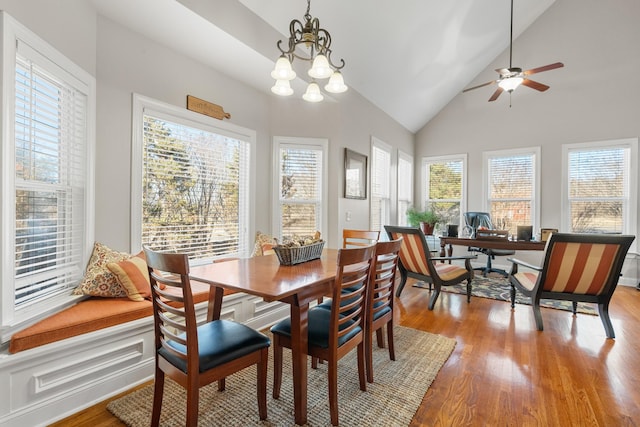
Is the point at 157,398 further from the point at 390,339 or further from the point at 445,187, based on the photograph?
the point at 445,187

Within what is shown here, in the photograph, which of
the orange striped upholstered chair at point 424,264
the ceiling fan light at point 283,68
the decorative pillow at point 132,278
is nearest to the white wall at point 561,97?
the orange striped upholstered chair at point 424,264

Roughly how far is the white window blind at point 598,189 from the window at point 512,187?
490mm

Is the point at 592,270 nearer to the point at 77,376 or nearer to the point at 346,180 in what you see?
the point at 346,180

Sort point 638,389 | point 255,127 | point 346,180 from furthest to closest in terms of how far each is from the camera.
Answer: point 346,180 → point 255,127 → point 638,389

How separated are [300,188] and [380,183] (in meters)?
1.71

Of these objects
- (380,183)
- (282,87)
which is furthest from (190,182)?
(380,183)

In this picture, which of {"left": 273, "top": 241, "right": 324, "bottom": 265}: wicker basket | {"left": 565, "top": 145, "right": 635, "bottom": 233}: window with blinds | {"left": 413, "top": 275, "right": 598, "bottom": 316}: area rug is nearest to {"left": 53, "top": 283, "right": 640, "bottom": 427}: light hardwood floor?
{"left": 413, "top": 275, "right": 598, "bottom": 316}: area rug

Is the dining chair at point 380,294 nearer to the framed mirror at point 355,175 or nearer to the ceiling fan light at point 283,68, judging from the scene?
the ceiling fan light at point 283,68

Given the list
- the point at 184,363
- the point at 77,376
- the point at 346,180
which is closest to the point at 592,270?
the point at 346,180

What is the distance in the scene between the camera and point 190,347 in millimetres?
1297

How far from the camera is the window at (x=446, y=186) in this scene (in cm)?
591

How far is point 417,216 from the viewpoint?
18.5 ft

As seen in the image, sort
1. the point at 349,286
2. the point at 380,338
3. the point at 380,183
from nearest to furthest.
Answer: the point at 349,286 < the point at 380,338 < the point at 380,183

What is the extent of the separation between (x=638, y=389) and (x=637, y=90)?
15.2 ft
